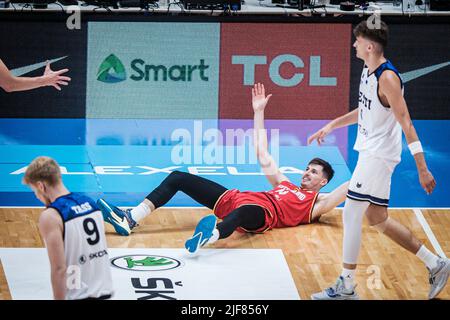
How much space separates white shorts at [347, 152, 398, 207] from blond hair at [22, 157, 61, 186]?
248 cm

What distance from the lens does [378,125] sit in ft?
25.6

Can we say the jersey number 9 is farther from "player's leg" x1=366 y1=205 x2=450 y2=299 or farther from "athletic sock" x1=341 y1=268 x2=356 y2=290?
"player's leg" x1=366 y1=205 x2=450 y2=299

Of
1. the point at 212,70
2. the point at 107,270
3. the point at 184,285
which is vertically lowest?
the point at 184,285

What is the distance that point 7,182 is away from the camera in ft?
35.2

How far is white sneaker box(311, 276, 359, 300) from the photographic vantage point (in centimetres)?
785

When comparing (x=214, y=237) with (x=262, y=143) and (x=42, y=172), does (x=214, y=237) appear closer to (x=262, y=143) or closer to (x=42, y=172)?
(x=262, y=143)

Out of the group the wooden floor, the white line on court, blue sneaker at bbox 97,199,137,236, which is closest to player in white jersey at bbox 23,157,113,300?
the wooden floor

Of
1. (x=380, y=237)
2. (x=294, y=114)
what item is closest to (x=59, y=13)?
(x=294, y=114)

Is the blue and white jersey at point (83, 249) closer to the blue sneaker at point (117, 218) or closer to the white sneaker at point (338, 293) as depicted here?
the white sneaker at point (338, 293)

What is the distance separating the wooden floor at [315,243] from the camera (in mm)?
8250

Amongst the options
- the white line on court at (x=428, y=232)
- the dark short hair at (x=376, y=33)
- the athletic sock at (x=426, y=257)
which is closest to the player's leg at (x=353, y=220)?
the athletic sock at (x=426, y=257)

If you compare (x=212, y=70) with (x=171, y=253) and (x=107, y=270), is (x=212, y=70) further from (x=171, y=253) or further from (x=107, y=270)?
(x=107, y=270)

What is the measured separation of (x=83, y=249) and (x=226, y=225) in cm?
279

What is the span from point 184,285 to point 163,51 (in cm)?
531
